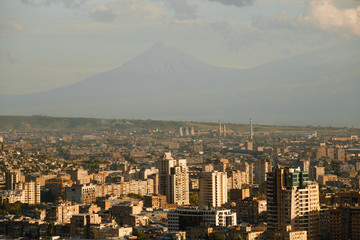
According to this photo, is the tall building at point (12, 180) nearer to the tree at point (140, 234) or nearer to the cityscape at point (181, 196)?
the cityscape at point (181, 196)

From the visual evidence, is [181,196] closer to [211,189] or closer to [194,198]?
[194,198]

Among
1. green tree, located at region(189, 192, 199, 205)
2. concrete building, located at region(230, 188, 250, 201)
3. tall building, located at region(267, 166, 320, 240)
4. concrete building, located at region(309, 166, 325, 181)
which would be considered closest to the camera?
tall building, located at region(267, 166, 320, 240)

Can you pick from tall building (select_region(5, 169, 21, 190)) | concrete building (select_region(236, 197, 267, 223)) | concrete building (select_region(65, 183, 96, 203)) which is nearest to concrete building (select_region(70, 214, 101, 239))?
concrete building (select_region(236, 197, 267, 223))

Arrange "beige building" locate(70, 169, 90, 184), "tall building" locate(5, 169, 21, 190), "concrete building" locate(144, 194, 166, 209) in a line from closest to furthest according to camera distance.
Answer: "concrete building" locate(144, 194, 166, 209)
"tall building" locate(5, 169, 21, 190)
"beige building" locate(70, 169, 90, 184)

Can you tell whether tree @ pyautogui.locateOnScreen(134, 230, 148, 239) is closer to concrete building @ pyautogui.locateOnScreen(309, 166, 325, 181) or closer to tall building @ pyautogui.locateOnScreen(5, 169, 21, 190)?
tall building @ pyautogui.locateOnScreen(5, 169, 21, 190)

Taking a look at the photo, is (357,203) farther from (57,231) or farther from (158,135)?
(158,135)

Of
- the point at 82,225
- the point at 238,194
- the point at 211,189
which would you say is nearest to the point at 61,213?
the point at 82,225
